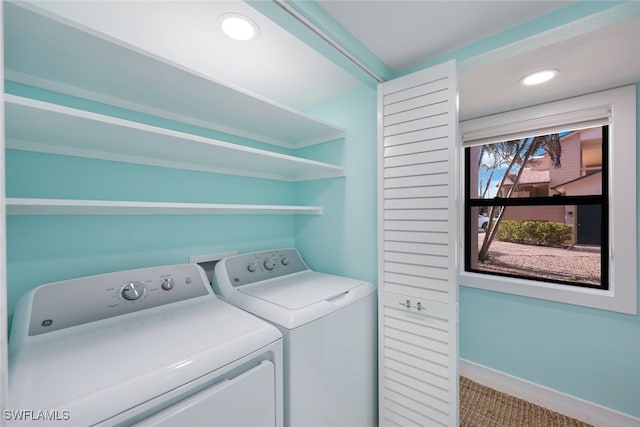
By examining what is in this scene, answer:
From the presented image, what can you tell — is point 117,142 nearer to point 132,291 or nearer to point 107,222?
point 107,222

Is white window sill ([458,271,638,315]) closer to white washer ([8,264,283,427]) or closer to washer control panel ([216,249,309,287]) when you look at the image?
washer control panel ([216,249,309,287])

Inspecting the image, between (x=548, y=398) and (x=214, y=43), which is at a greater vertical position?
(x=214, y=43)

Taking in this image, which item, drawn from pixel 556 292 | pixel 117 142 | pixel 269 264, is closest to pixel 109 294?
pixel 117 142

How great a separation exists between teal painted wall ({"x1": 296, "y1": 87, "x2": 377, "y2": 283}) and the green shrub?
1.60m

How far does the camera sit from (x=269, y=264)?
175 centimetres

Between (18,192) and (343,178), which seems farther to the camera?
(343,178)

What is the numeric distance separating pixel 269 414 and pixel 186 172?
4.46 ft

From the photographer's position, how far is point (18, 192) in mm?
1096

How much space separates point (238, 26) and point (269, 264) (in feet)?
4.44

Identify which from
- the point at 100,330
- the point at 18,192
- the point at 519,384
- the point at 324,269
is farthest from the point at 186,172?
the point at 519,384

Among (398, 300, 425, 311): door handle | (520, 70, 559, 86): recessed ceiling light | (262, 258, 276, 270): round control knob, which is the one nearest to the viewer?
(398, 300, 425, 311): door handle

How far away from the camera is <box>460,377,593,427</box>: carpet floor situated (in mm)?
1847

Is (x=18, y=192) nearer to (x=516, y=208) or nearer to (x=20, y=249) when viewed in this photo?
(x=20, y=249)

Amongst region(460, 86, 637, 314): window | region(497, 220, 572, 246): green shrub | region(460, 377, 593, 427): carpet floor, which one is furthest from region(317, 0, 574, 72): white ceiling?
region(460, 377, 593, 427): carpet floor
